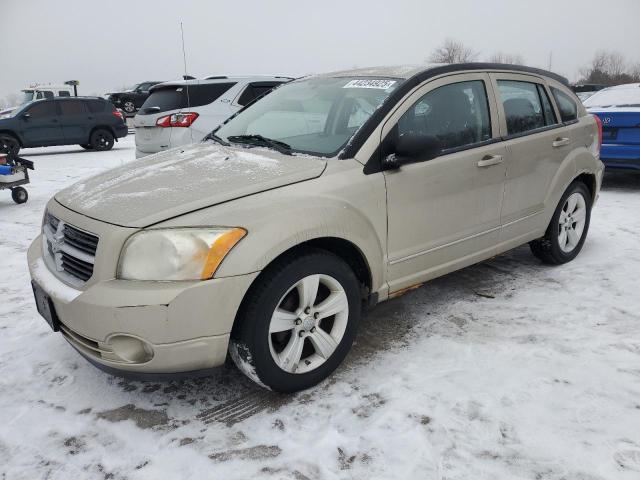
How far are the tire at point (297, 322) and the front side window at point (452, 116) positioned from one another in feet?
3.23

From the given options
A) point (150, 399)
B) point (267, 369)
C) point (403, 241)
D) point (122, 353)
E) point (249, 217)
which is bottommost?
point (150, 399)

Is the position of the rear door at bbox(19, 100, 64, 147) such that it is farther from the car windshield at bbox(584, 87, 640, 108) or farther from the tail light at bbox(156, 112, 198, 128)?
the car windshield at bbox(584, 87, 640, 108)

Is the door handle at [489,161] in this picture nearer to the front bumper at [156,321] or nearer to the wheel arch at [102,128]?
the front bumper at [156,321]

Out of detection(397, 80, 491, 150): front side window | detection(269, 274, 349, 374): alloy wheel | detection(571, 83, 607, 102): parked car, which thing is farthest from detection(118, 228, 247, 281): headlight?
detection(571, 83, 607, 102): parked car

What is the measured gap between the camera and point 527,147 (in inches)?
149

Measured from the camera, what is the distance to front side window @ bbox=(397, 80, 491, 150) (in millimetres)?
3152

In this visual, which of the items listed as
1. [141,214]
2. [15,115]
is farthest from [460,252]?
[15,115]

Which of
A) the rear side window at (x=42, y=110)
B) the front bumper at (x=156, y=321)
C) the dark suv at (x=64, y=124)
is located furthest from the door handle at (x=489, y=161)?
the rear side window at (x=42, y=110)

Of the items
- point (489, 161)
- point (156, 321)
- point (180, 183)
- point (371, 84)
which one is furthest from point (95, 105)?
point (156, 321)

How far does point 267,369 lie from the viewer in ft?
8.19

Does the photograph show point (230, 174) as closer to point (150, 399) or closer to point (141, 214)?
point (141, 214)

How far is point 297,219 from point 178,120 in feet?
15.9

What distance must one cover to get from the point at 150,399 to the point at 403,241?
1628 mm

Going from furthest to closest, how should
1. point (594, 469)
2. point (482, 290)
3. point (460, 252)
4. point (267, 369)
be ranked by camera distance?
point (482, 290)
point (460, 252)
point (267, 369)
point (594, 469)
